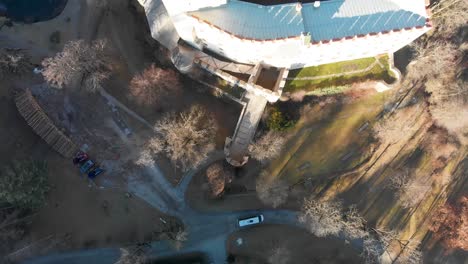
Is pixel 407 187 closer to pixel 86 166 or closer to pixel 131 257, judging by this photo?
pixel 131 257

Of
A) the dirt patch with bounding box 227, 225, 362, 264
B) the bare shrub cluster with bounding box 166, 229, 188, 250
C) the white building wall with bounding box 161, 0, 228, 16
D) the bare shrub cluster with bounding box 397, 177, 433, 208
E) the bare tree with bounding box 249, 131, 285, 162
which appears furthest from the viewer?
the bare shrub cluster with bounding box 397, 177, 433, 208

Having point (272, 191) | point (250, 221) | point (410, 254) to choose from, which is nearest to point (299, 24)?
point (272, 191)

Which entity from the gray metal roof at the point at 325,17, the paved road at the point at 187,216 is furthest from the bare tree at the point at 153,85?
the gray metal roof at the point at 325,17

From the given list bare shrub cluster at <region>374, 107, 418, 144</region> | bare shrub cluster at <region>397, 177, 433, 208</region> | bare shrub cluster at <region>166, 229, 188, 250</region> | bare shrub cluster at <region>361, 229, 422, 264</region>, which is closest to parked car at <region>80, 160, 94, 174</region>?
bare shrub cluster at <region>166, 229, 188, 250</region>

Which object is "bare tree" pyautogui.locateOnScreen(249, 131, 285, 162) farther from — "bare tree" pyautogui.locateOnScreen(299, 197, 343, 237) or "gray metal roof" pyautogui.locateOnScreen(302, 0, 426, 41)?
"gray metal roof" pyautogui.locateOnScreen(302, 0, 426, 41)

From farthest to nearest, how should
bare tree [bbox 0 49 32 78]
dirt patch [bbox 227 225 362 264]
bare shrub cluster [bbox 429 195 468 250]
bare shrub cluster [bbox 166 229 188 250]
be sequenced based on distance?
bare shrub cluster [bbox 429 195 468 250]
dirt patch [bbox 227 225 362 264]
bare shrub cluster [bbox 166 229 188 250]
bare tree [bbox 0 49 32 78]

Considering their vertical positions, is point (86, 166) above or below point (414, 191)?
above

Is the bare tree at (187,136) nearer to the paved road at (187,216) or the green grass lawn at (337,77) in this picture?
the paved road at (187,216)
